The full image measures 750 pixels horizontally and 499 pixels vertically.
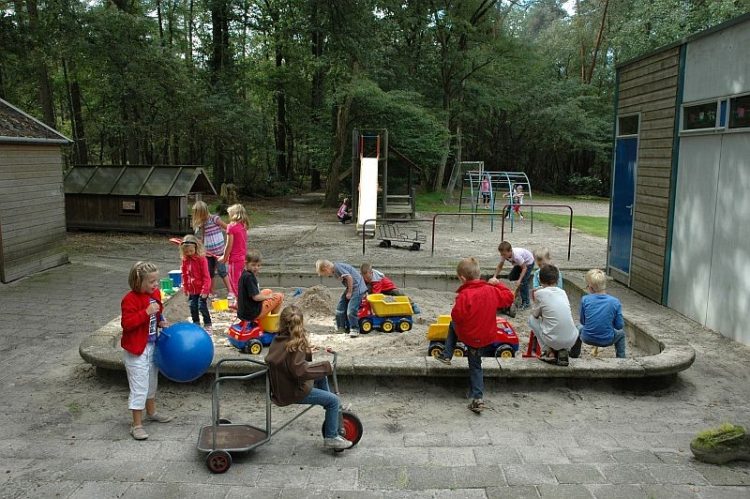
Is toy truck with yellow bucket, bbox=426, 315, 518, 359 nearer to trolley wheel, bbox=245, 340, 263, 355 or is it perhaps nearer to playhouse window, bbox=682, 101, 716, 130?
trolley wheel, bbox=245, 340, 263, 355

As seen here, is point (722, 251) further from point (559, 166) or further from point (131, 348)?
point (559, 166)

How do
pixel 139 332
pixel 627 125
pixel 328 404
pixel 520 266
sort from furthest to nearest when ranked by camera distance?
pixel 627 125 → pixel 520 266 → pixel 139 332 → pixel 328 404

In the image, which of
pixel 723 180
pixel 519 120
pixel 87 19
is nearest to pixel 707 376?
pixel 723 180

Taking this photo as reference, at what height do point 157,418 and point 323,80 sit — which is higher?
point 323,80

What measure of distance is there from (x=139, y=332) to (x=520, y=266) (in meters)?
6.07

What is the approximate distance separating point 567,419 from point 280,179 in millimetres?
31790

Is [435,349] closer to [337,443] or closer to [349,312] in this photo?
[349,312]

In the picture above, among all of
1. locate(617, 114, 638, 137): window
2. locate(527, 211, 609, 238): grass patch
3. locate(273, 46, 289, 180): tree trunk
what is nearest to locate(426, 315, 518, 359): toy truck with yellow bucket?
locate(617, 114, 638, 137): window

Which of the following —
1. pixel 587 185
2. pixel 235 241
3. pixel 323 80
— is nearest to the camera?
Answer: pixel 235 241

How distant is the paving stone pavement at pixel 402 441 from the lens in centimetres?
439

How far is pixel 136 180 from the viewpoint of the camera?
17984 millimetres

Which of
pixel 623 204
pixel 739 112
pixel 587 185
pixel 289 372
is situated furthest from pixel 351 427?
pixel 587 185

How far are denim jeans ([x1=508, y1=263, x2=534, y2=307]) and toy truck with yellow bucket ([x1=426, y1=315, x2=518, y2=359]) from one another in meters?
2.41

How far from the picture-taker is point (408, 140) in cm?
2766
